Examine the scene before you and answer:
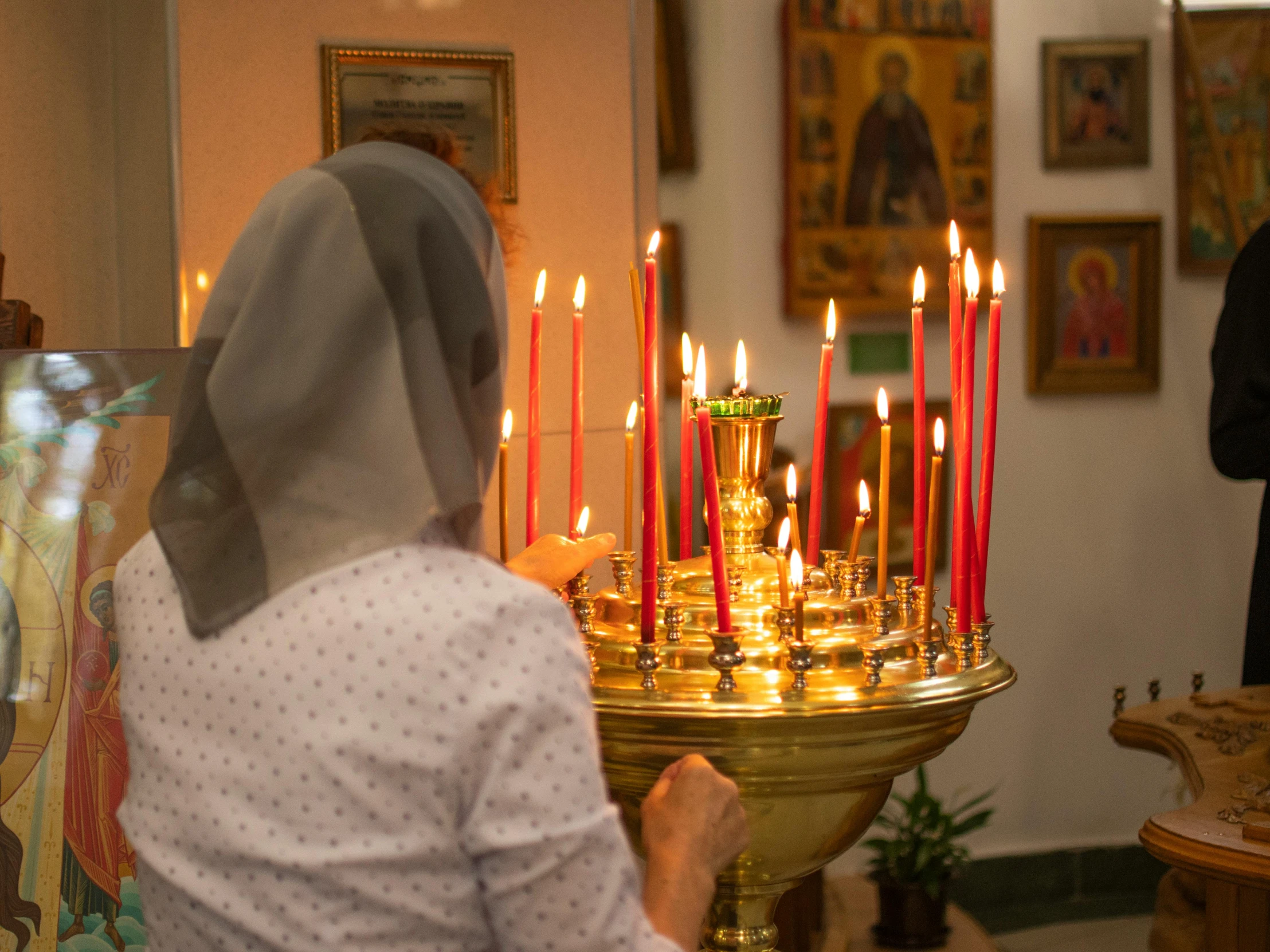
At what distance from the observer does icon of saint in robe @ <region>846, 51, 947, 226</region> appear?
2869mm

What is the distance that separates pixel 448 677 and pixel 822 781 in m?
0.31

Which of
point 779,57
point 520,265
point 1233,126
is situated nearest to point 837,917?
point 520,265

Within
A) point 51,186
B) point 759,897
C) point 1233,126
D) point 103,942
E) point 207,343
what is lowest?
point 103,942

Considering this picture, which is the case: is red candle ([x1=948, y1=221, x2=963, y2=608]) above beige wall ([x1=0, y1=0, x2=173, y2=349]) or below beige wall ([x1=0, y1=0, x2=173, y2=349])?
below

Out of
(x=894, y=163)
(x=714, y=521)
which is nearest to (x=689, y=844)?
(x=714, y=521)

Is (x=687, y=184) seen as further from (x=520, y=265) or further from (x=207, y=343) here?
(x=207, y=343)

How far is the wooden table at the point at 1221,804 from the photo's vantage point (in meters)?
1.31

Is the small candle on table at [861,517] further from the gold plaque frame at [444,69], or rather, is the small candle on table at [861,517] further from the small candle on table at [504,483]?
the gold plaque frame at [444,69]

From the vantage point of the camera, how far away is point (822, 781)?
2.87 feet

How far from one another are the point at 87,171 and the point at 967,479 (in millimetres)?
1719

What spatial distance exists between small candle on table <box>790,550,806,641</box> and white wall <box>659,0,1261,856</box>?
2029 mm

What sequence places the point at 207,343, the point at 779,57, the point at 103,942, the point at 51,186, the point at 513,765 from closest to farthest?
the point at 513,765 < the point at 207,343 < the point at 103,942 < the point at 51,186 < the point at 779,57

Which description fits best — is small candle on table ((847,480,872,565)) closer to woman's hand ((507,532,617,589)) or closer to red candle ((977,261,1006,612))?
red candle ((977,261,1006,612))

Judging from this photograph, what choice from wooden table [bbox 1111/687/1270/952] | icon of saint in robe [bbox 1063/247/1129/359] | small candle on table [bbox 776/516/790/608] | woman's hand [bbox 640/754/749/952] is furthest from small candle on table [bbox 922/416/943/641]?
icon of saint in robe [bbox 1063/247/1129/359]
